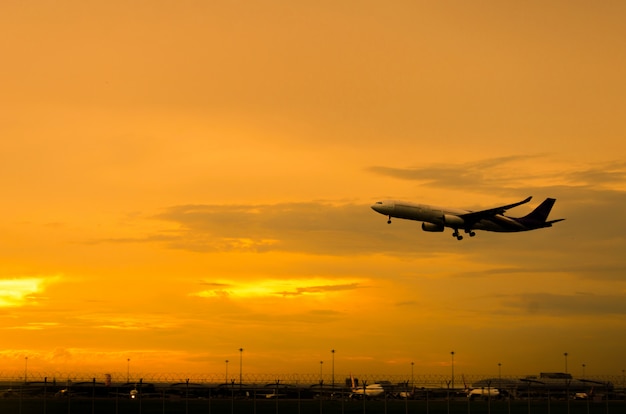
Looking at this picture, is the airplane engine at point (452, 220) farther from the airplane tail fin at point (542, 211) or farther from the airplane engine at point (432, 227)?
the airplane tail fin at point (542, 211)

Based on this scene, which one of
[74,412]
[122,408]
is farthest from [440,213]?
[74,412]

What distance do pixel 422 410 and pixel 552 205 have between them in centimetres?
7440

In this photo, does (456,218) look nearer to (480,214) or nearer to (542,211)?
(480,214)

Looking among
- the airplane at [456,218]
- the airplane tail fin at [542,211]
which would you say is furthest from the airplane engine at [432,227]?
the airplane tail fin at [542,211]

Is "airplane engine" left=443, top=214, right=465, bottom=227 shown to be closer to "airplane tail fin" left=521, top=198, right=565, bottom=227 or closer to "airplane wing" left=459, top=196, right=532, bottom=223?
"airplane wing" left=459, top=196, right=532, bottom=223

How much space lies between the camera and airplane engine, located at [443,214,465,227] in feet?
495

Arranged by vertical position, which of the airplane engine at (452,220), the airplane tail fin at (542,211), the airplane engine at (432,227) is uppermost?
the airplane tail fin at (542,211)

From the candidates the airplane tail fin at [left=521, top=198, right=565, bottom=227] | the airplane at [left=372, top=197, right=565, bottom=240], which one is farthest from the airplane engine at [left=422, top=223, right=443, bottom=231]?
the airplane tail fin at [left=521, top=198, right=565, bottom=227]

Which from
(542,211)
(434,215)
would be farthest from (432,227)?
(542,211)

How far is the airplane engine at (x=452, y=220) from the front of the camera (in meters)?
151

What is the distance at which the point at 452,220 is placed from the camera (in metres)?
152

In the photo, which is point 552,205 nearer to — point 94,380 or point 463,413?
point 463,413

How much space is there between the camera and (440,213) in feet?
496

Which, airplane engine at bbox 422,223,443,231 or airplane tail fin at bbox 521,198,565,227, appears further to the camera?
airplane tail fin at bbox 521,198,565,227
